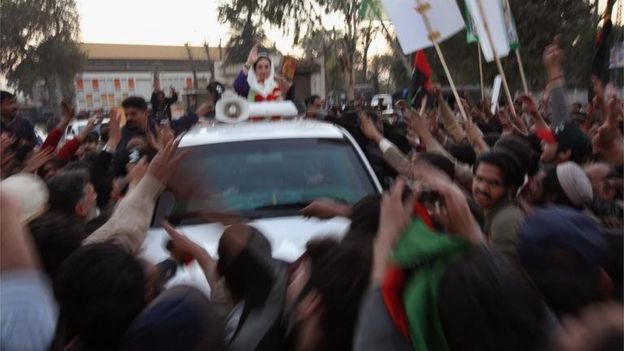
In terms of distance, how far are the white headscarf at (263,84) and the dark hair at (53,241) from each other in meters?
5.51

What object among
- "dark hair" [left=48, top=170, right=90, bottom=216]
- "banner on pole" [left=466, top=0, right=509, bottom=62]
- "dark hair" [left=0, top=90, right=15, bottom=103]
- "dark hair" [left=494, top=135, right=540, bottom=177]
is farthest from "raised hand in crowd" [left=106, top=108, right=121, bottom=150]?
"banner on pole" [left=466, top=0, right=509, bottom=62]

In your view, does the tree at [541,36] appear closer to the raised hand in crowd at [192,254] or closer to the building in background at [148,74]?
the building in background at [148,74]

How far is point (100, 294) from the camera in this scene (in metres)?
1.98

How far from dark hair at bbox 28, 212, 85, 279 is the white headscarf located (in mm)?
5513

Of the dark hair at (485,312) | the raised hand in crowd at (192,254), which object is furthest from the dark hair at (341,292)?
the raised hand in crowd at (192,254)

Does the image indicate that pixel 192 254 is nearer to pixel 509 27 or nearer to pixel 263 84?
pixel 263 84

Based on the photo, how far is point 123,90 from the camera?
179 ft

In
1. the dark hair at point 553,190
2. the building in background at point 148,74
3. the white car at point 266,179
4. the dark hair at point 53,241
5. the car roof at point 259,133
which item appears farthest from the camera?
the building in background at point 148,74

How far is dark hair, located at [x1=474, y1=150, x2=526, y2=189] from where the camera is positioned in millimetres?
3186

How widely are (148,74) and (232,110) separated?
5730 centimetres

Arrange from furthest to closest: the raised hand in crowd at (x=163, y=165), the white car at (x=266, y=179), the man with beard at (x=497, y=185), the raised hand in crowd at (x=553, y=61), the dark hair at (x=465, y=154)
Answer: the raised hand in crowd at (x=553, y=61) → the dark hair at (x=465, y=154) → the white car at (x=266, y=179) → the raised hand in crowd at (x=163, y=165) → the man with beard at (x=497, y=185)

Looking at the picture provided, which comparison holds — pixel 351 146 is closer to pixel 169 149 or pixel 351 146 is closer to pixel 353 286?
pixel 169 149

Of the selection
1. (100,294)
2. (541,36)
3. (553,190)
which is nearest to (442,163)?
(553,190)

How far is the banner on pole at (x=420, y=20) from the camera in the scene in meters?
6.93
